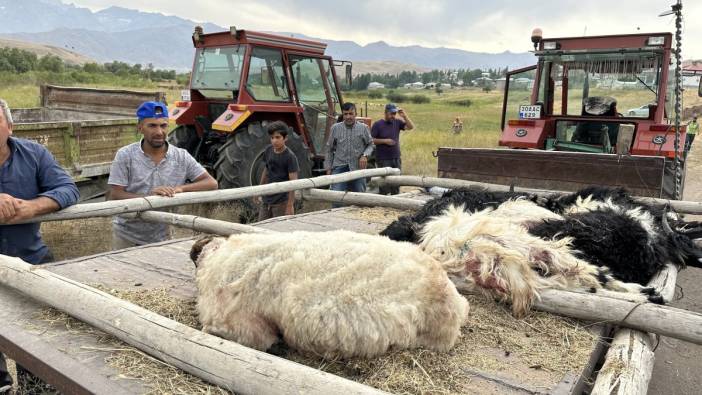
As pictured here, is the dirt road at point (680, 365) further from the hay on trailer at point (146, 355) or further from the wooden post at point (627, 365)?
the hay on trailer at point (146, 355)

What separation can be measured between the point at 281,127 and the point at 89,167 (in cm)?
252

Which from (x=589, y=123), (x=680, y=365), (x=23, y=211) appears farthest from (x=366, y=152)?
(x=23, y=211)

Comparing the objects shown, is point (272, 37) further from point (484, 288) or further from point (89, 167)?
point (484, 288)

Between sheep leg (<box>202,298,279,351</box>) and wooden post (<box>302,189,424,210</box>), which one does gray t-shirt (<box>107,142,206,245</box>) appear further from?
sheep leg (<box>202,298,279,351</box>)

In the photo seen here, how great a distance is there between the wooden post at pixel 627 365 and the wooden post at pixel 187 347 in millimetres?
799

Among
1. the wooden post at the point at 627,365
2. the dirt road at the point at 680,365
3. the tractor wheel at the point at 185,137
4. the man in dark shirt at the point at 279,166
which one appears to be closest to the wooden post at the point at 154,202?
the man in dark shirt at the point at 279,166

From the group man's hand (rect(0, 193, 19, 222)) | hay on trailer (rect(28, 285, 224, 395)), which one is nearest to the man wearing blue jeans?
man's hand (rect(0, 193, 19, 222))

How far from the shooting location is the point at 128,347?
188 centimetres

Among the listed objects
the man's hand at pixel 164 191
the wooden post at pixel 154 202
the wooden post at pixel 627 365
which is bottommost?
the wooden post at pixel 627 365

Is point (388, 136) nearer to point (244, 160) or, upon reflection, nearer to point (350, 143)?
point (350, 143)

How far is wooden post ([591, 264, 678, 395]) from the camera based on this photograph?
1633 millimetres

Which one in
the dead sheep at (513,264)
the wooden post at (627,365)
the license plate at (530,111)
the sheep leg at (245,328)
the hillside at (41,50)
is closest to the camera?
the wooden post at (627,365)

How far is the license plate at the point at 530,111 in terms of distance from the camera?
7.61 m

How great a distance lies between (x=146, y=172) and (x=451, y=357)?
3022 millimetres
